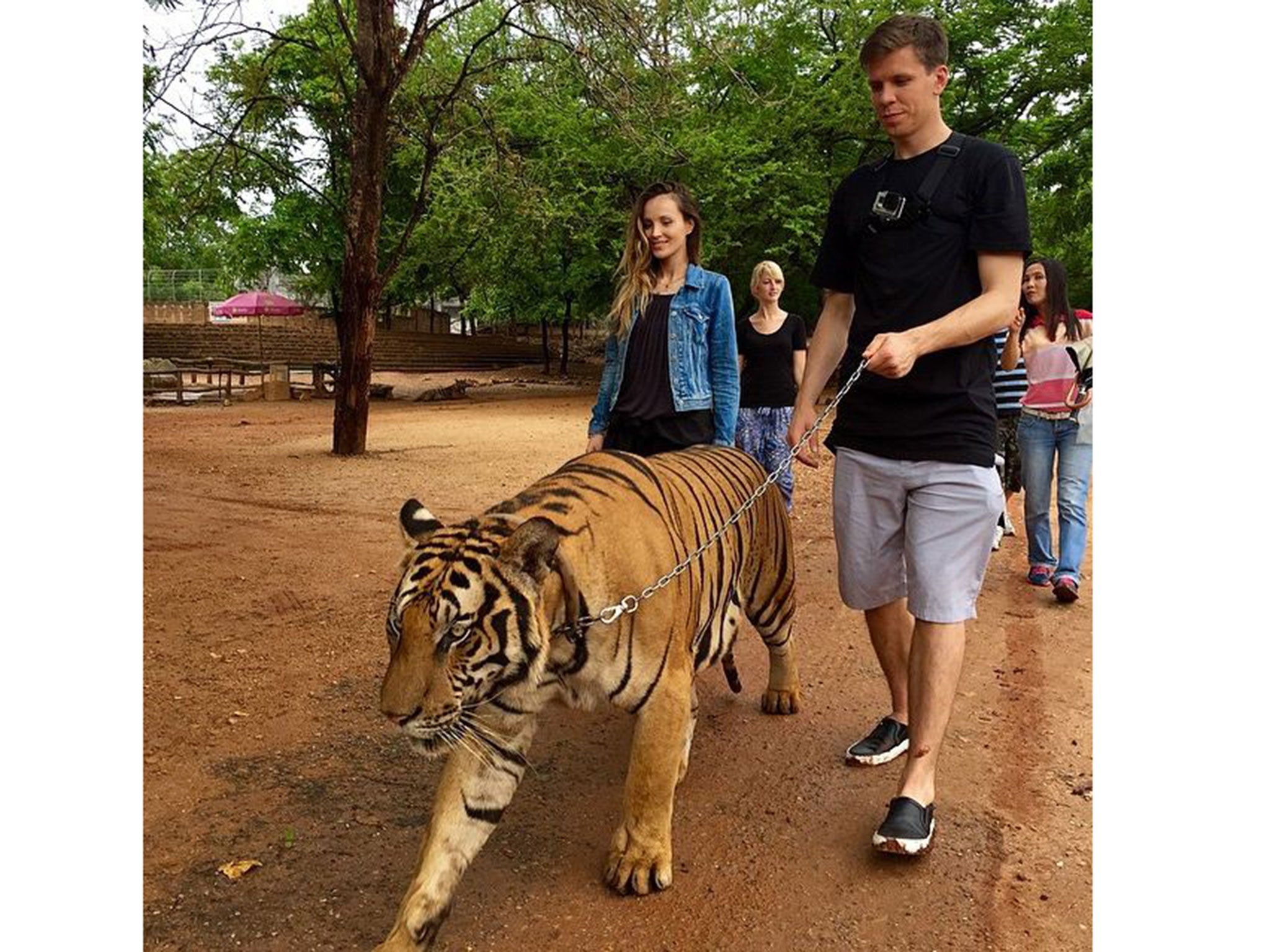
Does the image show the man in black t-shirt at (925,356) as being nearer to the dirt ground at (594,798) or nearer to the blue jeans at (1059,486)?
the dirt ground at (594,798)

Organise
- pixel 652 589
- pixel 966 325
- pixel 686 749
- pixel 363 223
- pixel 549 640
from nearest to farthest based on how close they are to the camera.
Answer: pixel 549 640, pixel 652 589, pixel 966 325, pixel 686 749, pixel 363 223

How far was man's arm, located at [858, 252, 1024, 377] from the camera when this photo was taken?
305 cm

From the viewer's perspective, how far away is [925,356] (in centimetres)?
329

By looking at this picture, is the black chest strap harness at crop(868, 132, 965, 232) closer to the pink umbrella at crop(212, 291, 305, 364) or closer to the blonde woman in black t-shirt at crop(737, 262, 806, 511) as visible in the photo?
the blonde woman in black t-shirt at crop(737, 262, 806, 511)

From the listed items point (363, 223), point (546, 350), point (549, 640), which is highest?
point (363, 223)

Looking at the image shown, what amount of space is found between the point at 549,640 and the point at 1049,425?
4.93m

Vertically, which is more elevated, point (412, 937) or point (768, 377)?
point (768, 377)

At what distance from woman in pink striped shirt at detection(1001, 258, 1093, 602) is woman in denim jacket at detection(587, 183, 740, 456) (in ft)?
10.4

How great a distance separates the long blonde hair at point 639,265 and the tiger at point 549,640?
2.80 feet

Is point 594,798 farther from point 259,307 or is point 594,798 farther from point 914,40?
point 259,307

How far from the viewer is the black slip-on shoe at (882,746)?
12.8 ft

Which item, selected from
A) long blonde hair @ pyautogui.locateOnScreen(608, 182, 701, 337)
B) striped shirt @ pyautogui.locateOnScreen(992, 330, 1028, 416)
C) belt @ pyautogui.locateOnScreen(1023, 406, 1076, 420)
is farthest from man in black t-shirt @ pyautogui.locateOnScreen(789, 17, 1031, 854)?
striped shirt @ pyautogui.locateOnScreen(992, 330, 1028, 416)

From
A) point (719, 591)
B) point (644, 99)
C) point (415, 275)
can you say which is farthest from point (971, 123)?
point (719, 591)

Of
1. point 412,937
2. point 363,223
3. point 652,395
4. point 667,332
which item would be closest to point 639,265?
point 667,332
